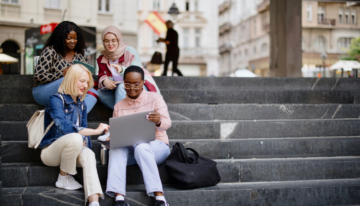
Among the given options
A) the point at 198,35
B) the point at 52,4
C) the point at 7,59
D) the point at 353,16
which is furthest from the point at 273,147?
the point at 198,35

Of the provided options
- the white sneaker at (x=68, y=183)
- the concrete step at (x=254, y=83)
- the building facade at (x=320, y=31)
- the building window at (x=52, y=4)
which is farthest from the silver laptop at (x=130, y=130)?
the building facade at (x=320, y=31)

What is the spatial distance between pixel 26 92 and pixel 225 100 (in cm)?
296

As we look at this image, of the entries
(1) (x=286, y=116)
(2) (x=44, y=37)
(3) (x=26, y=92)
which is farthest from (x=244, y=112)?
(2) (x=44, y=37)

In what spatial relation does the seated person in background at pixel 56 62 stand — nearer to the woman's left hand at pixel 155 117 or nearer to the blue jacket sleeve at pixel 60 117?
the blue jacket sleeve at pixel 60 117

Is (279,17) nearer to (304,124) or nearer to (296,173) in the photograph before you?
(304,124)

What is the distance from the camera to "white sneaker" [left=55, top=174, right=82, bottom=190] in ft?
12.3

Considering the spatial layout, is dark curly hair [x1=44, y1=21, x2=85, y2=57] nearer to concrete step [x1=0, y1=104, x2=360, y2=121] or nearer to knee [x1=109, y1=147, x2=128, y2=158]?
concrete step [x1=0, y1=104, x2=360, y2=121]

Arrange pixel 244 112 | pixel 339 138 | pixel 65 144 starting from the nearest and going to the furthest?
pixel 65 144
pixel 339 138
pixel 244 112

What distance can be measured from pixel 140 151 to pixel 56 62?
1.75m

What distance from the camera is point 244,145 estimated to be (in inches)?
178

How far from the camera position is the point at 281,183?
4.09m

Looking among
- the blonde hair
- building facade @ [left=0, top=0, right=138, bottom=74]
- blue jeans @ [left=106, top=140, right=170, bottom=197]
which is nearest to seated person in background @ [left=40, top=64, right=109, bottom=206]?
the blonde hair

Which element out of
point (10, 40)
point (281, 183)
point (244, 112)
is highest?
point (10, 40)

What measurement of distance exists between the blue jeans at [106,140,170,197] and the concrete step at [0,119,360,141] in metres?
1.12
